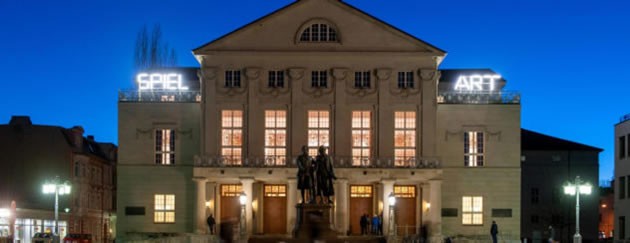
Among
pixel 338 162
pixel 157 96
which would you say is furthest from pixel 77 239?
pixel 338 162

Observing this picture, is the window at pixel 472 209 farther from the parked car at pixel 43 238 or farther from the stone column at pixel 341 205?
the parked car at pixel 43 238

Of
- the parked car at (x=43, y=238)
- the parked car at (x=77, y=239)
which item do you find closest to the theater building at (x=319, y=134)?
the parked car at (x=77, y=239)

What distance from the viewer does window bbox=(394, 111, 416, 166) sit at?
70.2 metres

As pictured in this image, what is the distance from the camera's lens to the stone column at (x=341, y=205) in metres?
68.1

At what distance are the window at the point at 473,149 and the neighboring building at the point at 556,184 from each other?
2368 centimetres

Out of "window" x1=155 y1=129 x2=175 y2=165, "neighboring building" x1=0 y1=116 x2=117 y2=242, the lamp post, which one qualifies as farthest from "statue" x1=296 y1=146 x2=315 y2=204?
"neighboring building" x1=0 y1=116 x2=117 y2=242

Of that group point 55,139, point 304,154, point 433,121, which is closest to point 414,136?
point 433,121

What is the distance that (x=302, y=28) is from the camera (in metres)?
70.6

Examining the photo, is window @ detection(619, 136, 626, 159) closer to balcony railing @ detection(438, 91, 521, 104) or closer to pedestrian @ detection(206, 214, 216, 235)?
balcony railing @ detection(438, 91, 521, 104)

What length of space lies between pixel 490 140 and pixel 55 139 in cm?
3693

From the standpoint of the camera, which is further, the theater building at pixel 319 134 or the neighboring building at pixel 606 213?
the neighboring building at pixel 606 213

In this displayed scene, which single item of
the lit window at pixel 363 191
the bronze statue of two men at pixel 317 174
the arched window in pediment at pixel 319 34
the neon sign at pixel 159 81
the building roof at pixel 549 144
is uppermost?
the arched window in pediment at pixel 319 34

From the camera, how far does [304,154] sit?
49500mm

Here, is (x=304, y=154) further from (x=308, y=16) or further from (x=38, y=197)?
(x=38, y=197)
